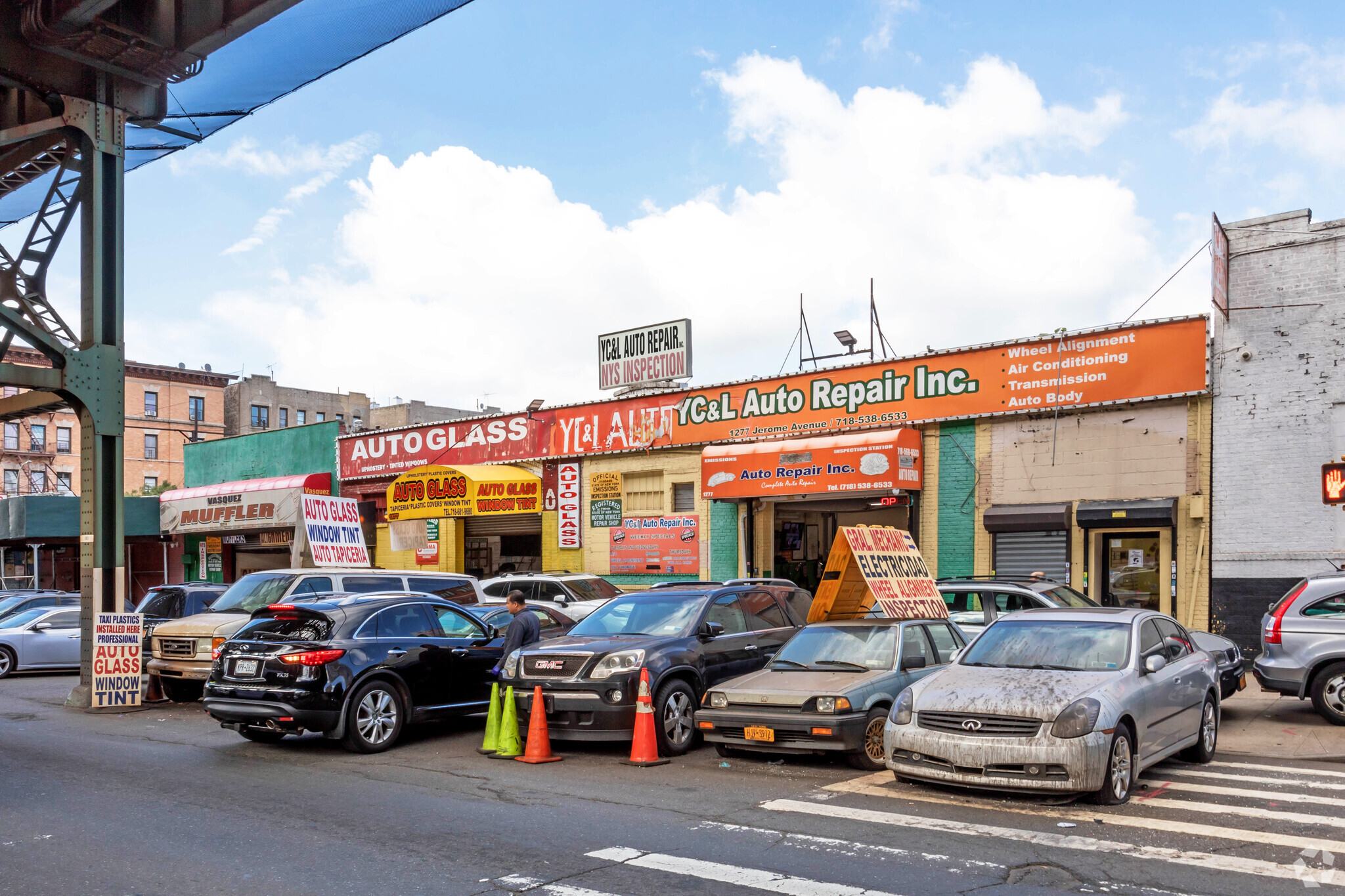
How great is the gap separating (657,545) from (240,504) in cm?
1379

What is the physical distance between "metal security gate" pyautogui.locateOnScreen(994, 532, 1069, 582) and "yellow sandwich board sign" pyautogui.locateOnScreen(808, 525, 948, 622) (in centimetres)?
698

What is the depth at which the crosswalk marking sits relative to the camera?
23.3ft

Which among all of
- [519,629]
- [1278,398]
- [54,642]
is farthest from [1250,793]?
[54,642]

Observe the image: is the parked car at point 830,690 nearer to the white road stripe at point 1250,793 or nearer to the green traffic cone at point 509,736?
the green traffic cone at point 509,736

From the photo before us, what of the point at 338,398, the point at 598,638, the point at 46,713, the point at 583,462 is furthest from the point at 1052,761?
the point at 338,398

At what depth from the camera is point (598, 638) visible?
447 inches

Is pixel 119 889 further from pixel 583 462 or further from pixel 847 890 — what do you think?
pixel 583 462

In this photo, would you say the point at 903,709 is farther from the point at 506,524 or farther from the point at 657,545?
the point at 506,524

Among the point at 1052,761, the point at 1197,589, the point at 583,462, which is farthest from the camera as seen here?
the point at 583,462

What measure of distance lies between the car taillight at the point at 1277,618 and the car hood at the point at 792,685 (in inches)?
193

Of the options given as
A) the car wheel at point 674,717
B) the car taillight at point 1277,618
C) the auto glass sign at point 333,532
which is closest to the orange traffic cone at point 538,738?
the car wheel at point 674,717

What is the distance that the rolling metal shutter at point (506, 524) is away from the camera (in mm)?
26719

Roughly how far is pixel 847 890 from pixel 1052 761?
2526mm

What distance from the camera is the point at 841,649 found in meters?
10.5
